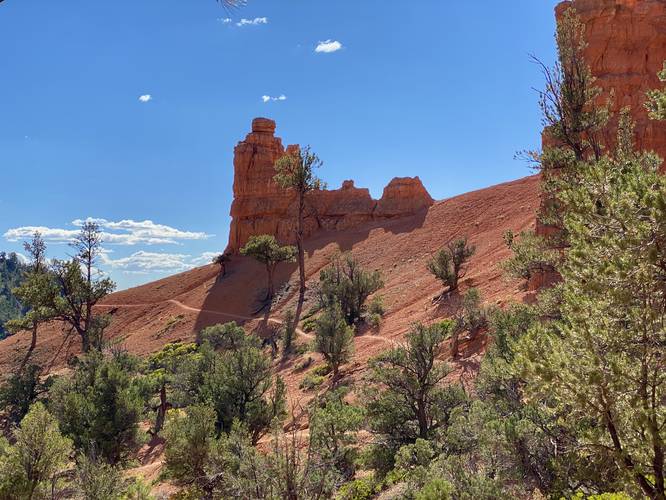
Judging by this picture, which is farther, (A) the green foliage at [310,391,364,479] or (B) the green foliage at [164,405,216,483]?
(B) the green foliage at [164,405,216,483]

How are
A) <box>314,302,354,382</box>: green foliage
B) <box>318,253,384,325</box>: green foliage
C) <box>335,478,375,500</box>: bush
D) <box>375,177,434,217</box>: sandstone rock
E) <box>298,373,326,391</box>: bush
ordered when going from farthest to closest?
1. <box>375,177,434,217</box>: sandstone rock
2. <box>318,253,384,325</box>: green foliage
3. <box>314,302,354,382</box>: green foliage
4. <box>298,373,326,391</box>: bush
5. <box>335,478,375,500</box>: bush

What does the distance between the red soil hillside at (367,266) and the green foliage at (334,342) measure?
306 centimetres

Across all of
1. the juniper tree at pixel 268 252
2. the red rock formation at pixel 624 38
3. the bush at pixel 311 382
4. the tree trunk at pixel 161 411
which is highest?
the red rock formation at pixel 624 38

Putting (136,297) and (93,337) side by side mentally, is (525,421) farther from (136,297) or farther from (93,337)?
(136,297)

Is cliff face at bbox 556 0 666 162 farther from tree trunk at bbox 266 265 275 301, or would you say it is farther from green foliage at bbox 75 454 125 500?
green foliage at bbox 75 454 125 500

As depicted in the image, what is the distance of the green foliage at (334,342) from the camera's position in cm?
2030

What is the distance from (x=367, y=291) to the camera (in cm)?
2934

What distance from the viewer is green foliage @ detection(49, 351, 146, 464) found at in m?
14.6

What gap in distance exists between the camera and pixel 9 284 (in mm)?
122625

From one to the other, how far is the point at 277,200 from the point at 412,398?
42641 mm

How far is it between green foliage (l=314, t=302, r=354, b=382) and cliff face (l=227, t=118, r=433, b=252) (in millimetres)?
29860

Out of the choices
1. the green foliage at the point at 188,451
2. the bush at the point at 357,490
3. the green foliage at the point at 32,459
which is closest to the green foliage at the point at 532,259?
the bush at the point at 357,490

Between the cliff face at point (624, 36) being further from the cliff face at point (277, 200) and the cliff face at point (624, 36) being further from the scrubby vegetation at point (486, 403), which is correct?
the cliff face at point (277, 200)

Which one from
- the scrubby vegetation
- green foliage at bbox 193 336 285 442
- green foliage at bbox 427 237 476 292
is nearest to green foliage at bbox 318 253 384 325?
green foliage at bbox 427 237 476 292
